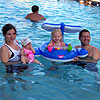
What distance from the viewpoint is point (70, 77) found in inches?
183

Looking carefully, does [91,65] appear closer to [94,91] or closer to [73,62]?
[73,62]

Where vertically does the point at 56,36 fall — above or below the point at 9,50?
above

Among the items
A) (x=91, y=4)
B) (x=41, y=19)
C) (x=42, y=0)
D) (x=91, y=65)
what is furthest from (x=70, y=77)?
(x=42, y=0)

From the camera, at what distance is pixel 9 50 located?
4160 millimetres

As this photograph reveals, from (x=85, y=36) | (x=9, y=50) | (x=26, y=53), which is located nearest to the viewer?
(x=9, y=50)

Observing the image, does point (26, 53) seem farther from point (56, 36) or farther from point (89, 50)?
point (89, 50)

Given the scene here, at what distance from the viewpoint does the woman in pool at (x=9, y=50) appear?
13.4 feet

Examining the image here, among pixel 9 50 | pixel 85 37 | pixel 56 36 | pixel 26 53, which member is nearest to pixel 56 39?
pixel 56 36

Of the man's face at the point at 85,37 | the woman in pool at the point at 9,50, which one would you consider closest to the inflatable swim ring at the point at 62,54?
the man's face at the point at 85,37

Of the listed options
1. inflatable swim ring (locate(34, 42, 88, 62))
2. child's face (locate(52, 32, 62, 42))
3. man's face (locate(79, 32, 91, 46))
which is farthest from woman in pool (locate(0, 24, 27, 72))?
man's face (locate(79, 32, 91, 46))

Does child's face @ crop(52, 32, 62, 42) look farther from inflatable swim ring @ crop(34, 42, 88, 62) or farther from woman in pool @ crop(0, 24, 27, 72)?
woman in pool @ crop(0, 24, 27, 72)

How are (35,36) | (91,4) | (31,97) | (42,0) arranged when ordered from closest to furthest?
(31,97), (35,36), (91,4), (42,0)

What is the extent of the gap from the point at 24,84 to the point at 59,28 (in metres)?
2.00

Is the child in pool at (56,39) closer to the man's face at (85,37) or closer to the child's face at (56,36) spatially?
the child's face at (56,36)
